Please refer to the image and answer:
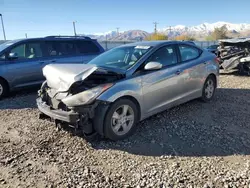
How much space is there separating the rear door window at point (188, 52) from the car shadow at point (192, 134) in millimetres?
1132

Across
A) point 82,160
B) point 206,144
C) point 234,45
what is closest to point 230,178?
point 206,144

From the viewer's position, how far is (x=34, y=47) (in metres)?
7.80

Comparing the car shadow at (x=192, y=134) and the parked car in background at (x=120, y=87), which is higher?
the parked car in background at (x=120, y=87)

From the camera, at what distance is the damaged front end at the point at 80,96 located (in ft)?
12.5

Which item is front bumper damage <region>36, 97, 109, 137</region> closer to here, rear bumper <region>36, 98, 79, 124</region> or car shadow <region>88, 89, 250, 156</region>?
rear bumper <region>36, 98, 79, 124</region>

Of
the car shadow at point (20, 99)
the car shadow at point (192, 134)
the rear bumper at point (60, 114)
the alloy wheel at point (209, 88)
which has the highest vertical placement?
the rear bumper at point (60, 114)

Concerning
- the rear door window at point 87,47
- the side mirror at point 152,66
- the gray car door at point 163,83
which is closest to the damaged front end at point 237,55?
the rear door window at point 87,47

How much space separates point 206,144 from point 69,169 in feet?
7.10

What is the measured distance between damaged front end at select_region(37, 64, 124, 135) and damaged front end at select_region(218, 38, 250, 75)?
804 centimetres

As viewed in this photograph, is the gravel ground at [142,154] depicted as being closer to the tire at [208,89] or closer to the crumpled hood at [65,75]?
the tire at [208,89]

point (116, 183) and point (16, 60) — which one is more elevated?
point (16, 60)

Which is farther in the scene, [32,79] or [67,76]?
[32,79]

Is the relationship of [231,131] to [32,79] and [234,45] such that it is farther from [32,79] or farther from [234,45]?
[234,45]

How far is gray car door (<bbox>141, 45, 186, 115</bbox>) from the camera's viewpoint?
456 centimetres
